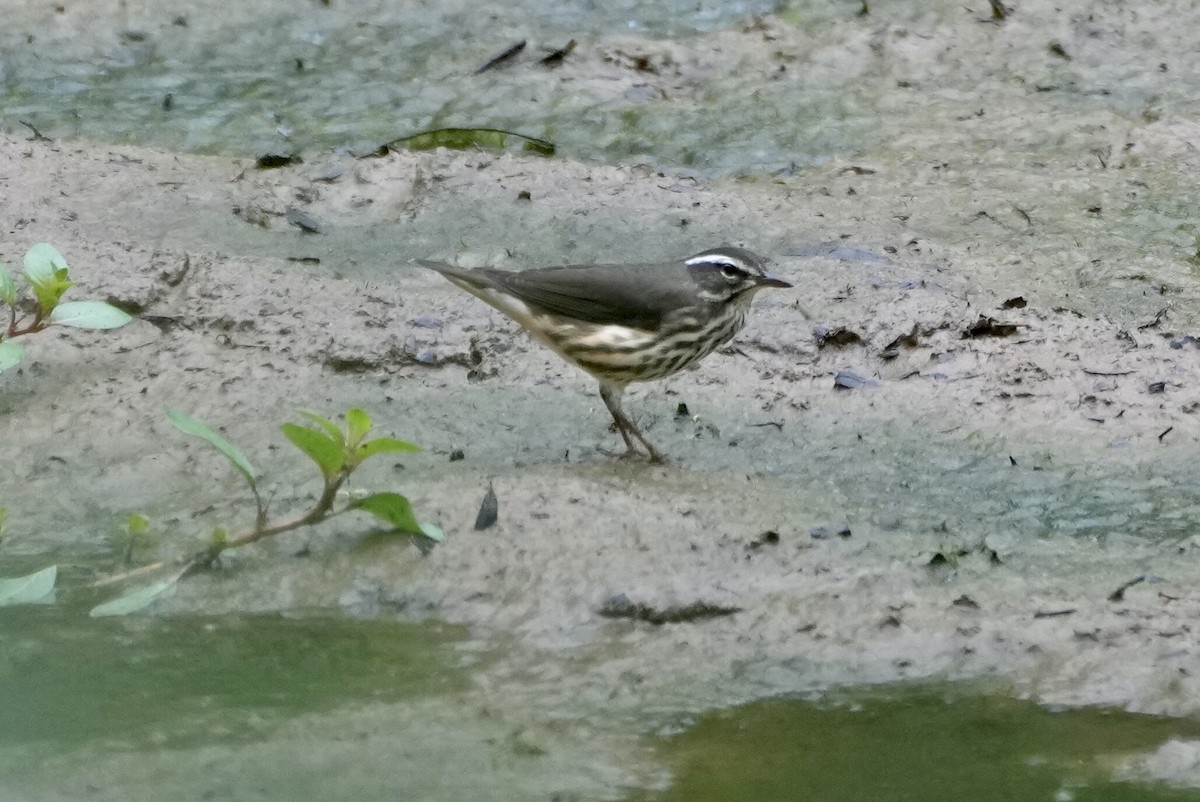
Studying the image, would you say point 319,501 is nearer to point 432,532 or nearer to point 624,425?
point 432,532

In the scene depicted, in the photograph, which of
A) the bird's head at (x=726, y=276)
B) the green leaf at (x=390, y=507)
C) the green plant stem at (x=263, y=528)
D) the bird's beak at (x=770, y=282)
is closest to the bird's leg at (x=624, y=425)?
the bird's head at (x=726, y=276)

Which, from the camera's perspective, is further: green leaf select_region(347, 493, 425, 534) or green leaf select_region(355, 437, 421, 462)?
green leaf select_region(347, 493, 425, 534)

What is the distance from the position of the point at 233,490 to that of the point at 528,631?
4.20 ft

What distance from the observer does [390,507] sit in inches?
180

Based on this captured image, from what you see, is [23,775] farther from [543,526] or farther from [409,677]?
[543,526]

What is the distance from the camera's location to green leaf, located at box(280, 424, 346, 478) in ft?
14.4

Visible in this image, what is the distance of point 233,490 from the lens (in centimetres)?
517

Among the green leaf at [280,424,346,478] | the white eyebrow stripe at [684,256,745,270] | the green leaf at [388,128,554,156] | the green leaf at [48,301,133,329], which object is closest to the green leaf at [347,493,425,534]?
the green leaf at [280,424,346,478]

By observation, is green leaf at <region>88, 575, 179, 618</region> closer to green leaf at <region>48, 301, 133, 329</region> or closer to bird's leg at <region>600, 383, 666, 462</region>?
green leaf at <region>48, 301, 133, 329</region>

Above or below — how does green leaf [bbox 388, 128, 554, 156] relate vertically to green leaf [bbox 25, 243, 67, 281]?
below

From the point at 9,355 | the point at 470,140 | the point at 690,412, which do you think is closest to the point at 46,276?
the point at 9,355

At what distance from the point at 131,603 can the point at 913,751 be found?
2.06 m

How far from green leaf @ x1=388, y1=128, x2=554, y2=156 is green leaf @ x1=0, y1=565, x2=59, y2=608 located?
4.65 metres

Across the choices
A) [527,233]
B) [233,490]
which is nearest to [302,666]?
[233,490]
